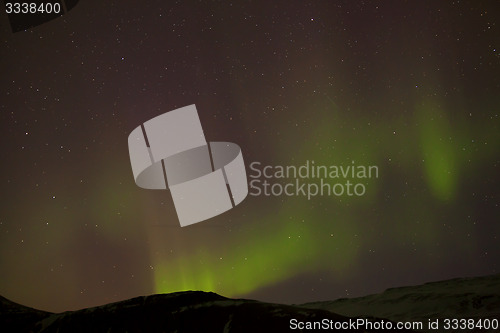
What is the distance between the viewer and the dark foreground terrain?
11.7 m

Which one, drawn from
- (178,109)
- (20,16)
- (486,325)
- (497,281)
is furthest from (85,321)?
(497,281)

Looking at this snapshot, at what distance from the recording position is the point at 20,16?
10.6 m

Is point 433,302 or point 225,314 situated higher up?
point 225,314

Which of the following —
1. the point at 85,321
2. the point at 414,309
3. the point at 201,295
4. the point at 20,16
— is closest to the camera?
the point at 20,16

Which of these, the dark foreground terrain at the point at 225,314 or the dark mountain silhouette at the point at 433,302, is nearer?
the dark foreground terrain at the point at 225,314

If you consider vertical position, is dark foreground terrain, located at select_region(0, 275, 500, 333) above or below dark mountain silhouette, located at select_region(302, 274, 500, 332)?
above

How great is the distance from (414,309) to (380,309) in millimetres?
1874

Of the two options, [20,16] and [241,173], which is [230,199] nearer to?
[241,173]

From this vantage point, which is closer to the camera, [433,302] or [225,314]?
[225,314]

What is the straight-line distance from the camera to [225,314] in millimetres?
12711

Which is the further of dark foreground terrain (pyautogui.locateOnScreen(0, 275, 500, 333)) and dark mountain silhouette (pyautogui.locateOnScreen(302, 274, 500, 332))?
dark mountain silhouette (pyautogui.locateOnScreen(302, 274, 500, 332))

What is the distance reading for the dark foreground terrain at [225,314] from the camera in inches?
459

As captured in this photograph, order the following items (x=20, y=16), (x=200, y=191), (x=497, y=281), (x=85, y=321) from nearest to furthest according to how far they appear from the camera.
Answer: (x=200, y=191)
(x=20, y=16)
(x=85, y=321)
(x=497, y=281)

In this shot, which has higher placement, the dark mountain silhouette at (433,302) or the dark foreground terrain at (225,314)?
the dark foreground terrain at (225,314)
